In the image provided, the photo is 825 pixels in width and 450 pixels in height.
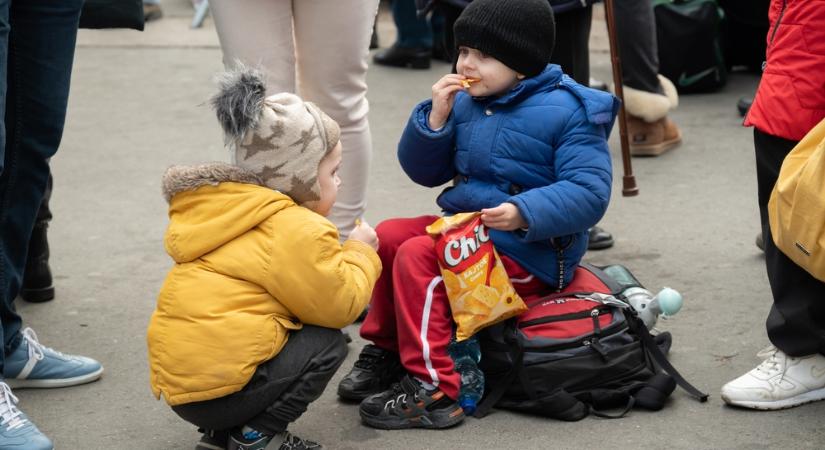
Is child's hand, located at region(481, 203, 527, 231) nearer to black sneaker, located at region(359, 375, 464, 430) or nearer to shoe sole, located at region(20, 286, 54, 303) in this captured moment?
black sneaker, located at region(359, 375, 464, 430)

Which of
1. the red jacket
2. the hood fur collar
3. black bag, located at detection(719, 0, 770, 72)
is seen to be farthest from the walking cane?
black bag, located at detection(719, 0, 770, 72)

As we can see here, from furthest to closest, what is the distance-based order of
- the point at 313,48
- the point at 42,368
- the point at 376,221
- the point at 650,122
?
the point at 650,122 < the point at 376,221 < the point at 313,48 < the point at 42,368

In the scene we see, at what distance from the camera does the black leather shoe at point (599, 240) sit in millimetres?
4609

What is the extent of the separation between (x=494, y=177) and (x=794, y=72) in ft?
2.65

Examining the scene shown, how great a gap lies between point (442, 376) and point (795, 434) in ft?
2.93

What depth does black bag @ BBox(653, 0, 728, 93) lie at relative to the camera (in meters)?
6.66

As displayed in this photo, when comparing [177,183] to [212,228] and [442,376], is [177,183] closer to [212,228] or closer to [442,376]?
[212,228]

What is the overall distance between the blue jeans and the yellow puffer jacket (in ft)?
1.98

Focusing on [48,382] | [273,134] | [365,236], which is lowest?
[48,382]

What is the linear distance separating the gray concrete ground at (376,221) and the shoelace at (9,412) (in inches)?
6.3

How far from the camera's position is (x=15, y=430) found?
3.07 metres

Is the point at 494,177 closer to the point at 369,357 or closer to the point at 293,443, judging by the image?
the point at 369,357

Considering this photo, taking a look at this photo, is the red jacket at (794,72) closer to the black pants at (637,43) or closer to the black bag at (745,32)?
the black pants at (637,43)

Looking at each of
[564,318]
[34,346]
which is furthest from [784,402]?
[34,346]
